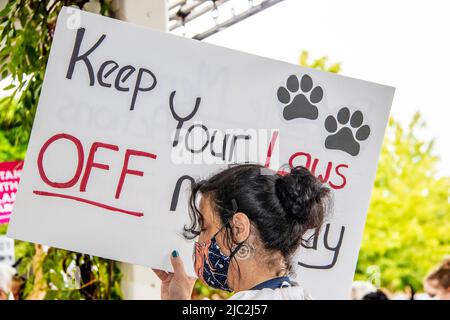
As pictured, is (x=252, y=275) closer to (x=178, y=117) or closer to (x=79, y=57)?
(x=178, y=117)

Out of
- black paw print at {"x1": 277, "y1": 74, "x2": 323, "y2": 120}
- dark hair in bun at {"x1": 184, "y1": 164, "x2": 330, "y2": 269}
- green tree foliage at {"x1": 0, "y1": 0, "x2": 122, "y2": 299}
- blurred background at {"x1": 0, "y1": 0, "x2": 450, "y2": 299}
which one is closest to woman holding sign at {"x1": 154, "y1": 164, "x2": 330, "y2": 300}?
dark hair in bun at {"x1": 184, "y1": 164, "x2": 330, "y2": 269}

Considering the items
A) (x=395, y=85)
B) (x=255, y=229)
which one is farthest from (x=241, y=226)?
(x=395, y=85)

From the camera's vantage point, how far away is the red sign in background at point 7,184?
4480 mm

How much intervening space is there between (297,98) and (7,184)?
2.94 meters

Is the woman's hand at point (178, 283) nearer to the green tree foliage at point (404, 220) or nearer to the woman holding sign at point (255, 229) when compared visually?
the woman holding sign at point (255, 229)

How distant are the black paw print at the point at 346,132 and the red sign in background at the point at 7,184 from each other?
9.25 ft

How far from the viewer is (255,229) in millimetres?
1652

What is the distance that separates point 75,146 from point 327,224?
0.64m

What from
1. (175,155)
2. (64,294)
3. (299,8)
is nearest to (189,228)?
(175,155)

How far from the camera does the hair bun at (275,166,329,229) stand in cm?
169

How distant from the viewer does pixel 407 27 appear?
20.7m

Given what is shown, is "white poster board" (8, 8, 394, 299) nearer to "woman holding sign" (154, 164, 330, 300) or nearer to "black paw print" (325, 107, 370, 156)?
"black paw print" (325, 107, 370, 156)

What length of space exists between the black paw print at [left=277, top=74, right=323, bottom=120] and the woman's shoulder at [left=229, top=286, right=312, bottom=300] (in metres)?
0.56

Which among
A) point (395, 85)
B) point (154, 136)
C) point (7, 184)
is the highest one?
point (395, 85)
